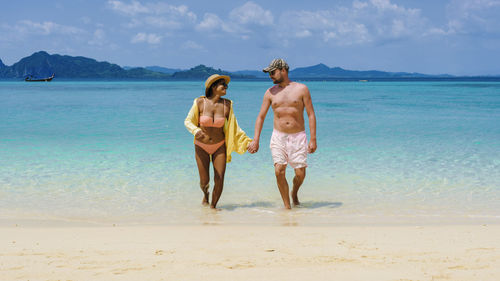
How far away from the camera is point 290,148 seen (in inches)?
240

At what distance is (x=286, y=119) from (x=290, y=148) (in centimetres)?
35

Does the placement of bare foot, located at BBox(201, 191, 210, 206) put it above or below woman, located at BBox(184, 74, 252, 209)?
below

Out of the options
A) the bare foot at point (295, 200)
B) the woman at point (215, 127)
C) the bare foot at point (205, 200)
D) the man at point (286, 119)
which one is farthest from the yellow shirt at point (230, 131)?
the bare foot at point (295, 200)

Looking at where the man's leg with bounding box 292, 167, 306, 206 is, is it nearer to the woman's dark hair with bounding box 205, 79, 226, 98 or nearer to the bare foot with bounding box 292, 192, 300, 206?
the bare foot with bounding box 292, 192, 300, 206

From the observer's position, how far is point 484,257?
409 centimetres

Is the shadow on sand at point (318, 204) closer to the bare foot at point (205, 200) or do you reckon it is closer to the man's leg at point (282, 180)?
the man's leg at point (282, 180)

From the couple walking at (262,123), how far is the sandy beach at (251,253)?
1056 mm

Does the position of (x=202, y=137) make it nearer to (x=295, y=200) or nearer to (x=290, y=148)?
(x=290, y=148)

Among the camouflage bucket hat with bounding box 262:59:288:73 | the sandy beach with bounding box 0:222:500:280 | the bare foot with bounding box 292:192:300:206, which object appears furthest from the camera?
the bare foot with bounding box 292:192:300:206

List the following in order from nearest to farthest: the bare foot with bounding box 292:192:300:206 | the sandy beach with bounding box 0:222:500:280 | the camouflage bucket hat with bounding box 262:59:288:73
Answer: the sandy beach with bounding box 0:222:500:280, the camouflage bucket hat with bounding box 262:59:288:73, the bare foot with bounding box 292:192:300:206

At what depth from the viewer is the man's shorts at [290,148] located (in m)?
6.07

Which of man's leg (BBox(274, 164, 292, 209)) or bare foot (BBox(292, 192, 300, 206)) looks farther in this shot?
bare foot (BBox(292, 192, 300, 206))

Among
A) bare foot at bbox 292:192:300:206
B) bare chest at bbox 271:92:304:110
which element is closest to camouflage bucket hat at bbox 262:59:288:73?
bare chest at bbox 271:92:304:110

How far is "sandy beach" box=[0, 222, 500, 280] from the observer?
3721 millimetres
